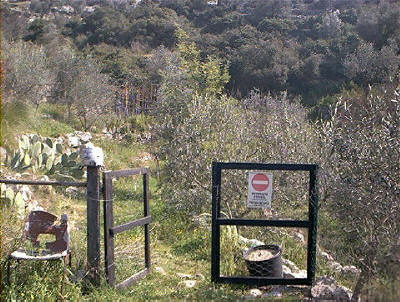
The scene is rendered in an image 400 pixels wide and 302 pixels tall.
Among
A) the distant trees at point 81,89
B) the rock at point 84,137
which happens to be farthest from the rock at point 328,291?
the distant trees at point 81,89

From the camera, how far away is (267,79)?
27156mm

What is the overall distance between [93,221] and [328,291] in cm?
234

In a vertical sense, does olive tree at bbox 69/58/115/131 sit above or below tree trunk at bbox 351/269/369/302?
above

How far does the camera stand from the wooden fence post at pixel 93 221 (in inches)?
188

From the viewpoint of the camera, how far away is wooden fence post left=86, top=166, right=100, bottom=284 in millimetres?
4777

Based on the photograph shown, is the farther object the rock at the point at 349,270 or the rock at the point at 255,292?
the rock at the point at 349,270

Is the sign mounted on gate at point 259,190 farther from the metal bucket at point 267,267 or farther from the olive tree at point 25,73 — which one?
the olive tree at point 25,73

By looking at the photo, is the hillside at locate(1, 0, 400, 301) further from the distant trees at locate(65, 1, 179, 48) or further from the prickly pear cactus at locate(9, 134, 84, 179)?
the distant trees at locate(65, 1, 179, 48)

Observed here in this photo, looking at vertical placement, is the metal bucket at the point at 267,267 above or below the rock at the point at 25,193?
below

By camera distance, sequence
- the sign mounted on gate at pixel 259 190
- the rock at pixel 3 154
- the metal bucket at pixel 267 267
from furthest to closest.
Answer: the rock at pixel 3 154, the metal bucket at pixel 267 267, the sign mounted on gate at pixel 259 190

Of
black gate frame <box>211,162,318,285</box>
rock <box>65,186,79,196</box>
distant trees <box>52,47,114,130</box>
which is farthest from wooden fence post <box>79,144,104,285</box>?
distant trees <box>52,47,114,130</box>

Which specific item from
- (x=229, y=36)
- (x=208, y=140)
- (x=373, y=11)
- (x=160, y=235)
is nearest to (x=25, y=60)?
(x=208, y=140)

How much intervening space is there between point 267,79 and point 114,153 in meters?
13.9

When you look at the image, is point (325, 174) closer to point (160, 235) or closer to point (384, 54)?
point (160, 235)
